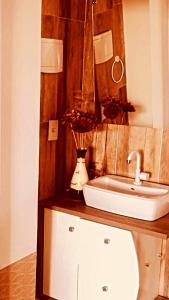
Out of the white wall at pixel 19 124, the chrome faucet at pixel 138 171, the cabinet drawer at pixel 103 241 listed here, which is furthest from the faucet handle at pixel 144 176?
the white wall at pixel 19 124

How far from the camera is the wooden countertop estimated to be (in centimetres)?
188

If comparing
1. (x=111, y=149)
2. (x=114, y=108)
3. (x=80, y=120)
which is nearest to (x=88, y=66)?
(x=114, y=108)

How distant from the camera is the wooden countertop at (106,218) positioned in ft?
6.16

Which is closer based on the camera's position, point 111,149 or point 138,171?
point 138,171

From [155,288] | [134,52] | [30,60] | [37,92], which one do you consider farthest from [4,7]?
[155,288]

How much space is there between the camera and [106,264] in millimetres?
2088

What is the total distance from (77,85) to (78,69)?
0.32 feet

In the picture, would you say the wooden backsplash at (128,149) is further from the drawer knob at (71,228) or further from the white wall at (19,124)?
the white wall at (19,124)

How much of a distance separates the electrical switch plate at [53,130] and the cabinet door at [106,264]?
0.54 m

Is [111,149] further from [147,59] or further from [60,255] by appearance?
[60,255]

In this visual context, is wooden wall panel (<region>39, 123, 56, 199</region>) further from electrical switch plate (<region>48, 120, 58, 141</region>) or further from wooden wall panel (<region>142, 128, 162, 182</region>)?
wooden wall panel (<region>142, 128, 162, 182</region>)

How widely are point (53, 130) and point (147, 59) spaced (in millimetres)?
681

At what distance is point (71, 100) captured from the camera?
2463mm

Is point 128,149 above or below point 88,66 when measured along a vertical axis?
below
